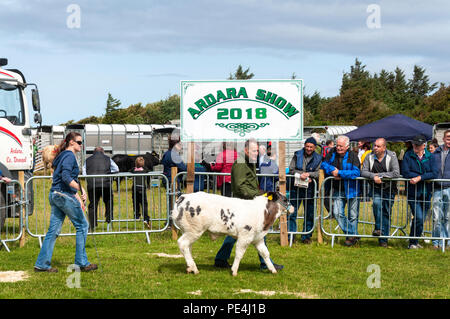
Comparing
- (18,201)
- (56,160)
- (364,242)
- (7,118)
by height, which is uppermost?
(7,118)

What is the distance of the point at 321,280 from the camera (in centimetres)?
748

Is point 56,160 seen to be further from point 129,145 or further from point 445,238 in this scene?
point 129,145

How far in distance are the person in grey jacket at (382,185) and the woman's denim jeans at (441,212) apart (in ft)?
2.58

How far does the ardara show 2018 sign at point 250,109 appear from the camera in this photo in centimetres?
1017

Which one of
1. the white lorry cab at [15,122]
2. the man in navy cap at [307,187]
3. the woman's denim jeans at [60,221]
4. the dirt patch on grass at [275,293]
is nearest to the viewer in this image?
the dirt patch on grass at [275,293]

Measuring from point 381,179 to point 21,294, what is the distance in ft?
21.7

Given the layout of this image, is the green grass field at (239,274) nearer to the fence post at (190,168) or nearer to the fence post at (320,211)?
the fence post at (320,211)

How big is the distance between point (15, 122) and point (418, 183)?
873 centimetres

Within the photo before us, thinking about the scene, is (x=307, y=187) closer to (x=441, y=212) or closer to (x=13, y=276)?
(x=441, y=212)

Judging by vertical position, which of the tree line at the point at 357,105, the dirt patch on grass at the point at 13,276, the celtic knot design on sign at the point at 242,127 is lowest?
the dirt patch on grass at the point at 13,276

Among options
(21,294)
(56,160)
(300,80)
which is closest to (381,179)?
(300,80)

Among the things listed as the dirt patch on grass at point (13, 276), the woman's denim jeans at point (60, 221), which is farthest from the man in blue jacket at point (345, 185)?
the dirt patch on grass at point (13, 276)

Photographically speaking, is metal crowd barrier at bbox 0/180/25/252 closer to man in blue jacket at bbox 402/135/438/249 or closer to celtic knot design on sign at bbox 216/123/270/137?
celtic knot design on sign at bbox 216/123/270/137

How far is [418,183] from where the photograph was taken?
33.6 ft
